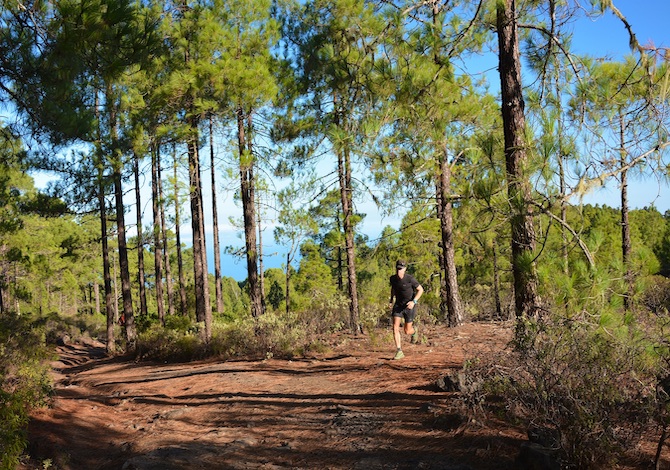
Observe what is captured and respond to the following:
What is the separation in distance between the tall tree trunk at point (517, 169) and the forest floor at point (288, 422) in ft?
2.07

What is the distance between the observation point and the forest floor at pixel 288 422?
437 centimetres

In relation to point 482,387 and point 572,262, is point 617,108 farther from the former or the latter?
point 482,387

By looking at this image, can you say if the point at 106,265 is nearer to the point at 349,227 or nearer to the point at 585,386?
the point at 349,227

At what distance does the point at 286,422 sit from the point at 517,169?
372cm

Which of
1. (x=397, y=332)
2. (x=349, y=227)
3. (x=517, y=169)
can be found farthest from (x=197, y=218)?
(x=517, y=169)

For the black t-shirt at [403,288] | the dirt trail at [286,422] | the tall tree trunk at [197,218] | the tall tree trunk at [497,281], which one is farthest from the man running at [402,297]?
the tall tree trunk at [197,218]

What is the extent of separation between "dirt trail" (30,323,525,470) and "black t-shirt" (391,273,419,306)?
97 cm

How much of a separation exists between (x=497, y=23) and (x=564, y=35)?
0.89 m

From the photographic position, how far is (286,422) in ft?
18.4

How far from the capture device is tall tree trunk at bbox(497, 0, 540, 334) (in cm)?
439

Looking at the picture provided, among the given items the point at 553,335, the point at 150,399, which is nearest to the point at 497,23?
the point at 553,335

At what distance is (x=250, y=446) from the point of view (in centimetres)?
493

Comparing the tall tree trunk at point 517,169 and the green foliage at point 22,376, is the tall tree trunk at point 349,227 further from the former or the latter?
the green foliage at point 22,376

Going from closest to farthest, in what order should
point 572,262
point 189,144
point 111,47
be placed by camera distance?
point 572,262, point 111,47, point 189,144
